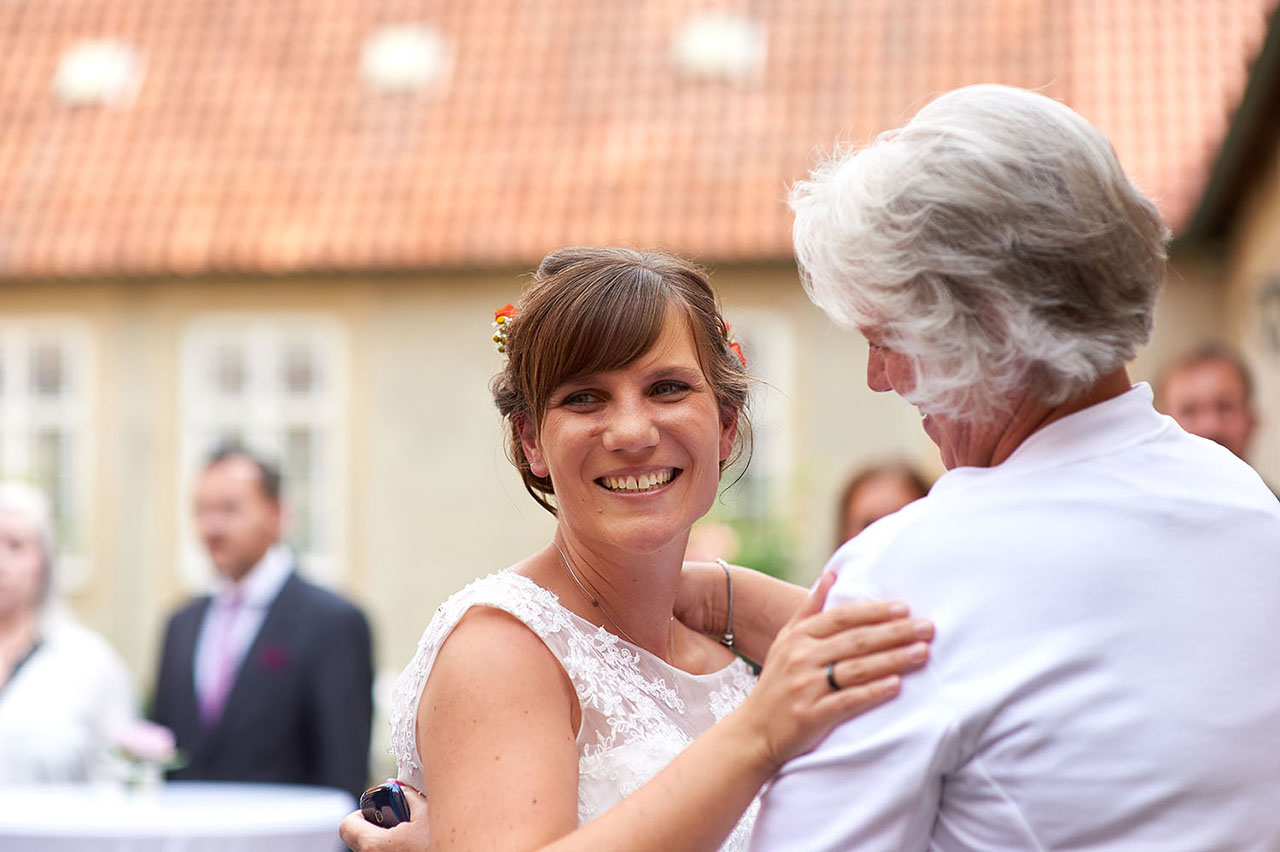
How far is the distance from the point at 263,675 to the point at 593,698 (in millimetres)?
3992

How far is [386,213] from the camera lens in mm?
14695

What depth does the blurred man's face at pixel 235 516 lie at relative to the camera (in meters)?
6.54

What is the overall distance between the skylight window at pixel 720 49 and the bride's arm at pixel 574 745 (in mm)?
13536

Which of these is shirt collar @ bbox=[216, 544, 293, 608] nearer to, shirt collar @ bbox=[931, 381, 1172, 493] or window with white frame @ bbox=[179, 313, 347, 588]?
shirt collar @ bbox=[931, 381, 1172, 493]

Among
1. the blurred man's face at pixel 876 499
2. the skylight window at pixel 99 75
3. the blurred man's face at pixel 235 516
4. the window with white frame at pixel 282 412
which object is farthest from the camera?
the skylight window at pixel 99 75

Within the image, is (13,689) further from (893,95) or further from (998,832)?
(893,95)

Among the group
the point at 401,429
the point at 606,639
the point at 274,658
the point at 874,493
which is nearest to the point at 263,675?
the point at 274,658

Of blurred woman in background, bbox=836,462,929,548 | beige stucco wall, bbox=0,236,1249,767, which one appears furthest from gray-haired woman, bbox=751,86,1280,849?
beige stucco wall, bbox=0,236,1249,767

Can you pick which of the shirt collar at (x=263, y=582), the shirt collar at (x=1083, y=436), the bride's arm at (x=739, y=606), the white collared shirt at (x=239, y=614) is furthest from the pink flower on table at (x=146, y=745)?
the shirt collar at (x=1083, y=436)

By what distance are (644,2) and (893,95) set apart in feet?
9.56

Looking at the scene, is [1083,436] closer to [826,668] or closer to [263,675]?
[826,668]

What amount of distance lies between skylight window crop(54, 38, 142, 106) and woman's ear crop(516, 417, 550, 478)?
14.8m

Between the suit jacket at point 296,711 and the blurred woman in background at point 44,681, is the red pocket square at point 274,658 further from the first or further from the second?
the blurred woman in background at point 44,681

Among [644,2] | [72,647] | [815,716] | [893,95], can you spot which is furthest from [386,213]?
[815,716]
